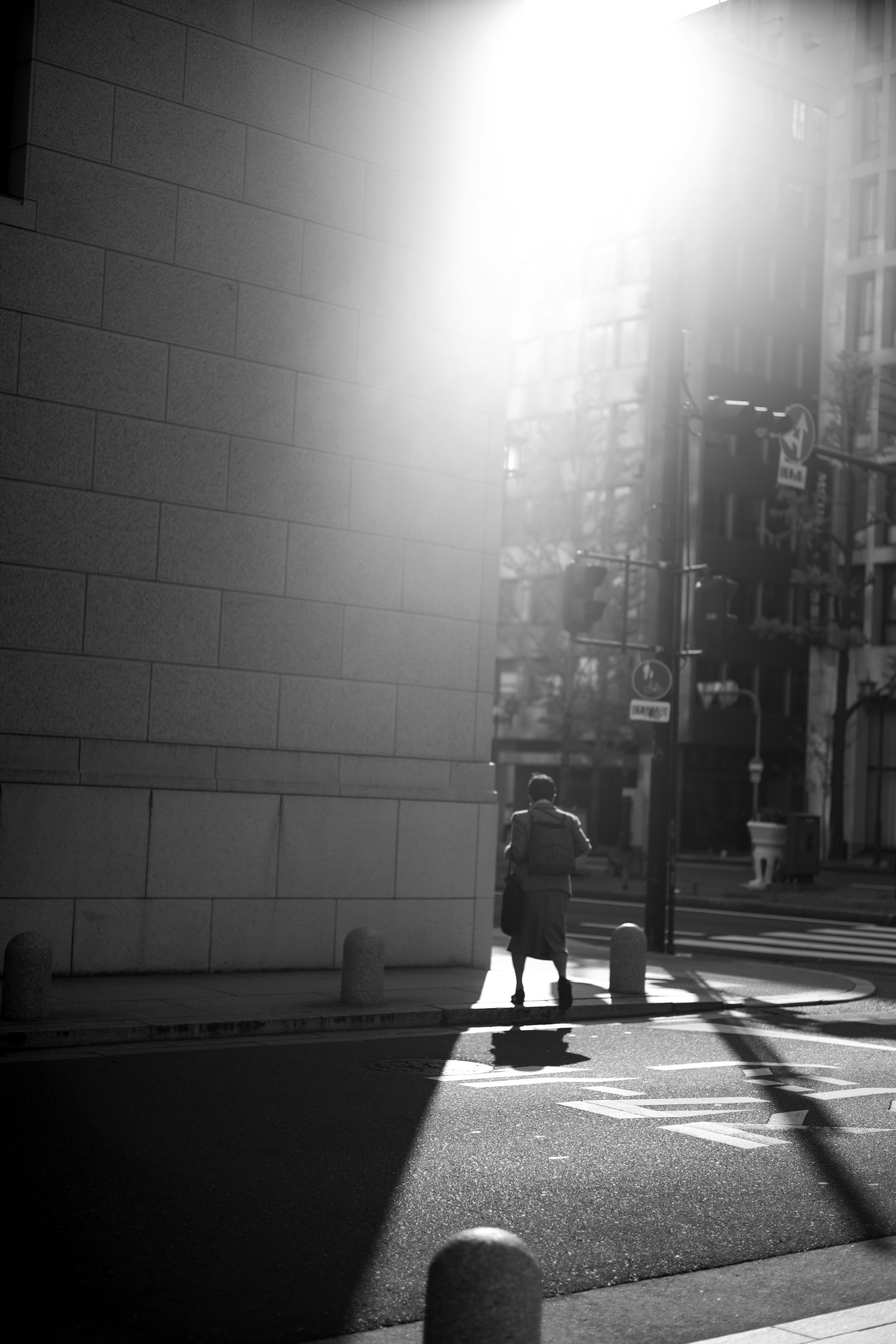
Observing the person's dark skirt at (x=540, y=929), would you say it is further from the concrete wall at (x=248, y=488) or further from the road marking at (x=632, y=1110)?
the road marking at (x=632, y=1110)

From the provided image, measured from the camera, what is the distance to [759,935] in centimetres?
2280

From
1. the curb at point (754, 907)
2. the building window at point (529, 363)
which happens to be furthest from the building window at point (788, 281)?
the curb at point (754, 907)

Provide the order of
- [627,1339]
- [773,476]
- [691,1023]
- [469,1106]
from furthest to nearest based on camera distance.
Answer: [773,476]
[691,1023]
[469,1106]
[627,1339]

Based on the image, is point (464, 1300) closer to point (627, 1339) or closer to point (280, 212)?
point (627, 1339)

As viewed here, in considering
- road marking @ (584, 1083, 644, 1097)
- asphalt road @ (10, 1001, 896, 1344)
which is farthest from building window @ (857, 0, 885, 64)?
road marking @ (584, 1083, 644, 1097)

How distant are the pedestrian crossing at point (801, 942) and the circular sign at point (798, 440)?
20.0ft

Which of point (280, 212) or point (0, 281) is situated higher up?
point (280, 212)

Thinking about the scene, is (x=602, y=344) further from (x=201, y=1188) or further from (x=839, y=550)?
(x=201, y=1188)

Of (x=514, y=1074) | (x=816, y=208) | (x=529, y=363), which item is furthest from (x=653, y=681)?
(x=816, y=208)

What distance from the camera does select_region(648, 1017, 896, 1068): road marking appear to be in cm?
1187

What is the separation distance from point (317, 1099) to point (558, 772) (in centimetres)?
5378

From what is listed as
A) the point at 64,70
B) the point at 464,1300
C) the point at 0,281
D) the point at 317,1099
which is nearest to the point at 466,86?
the point at 64,70

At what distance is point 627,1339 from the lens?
4980 millimetres

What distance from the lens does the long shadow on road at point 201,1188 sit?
5.12m
